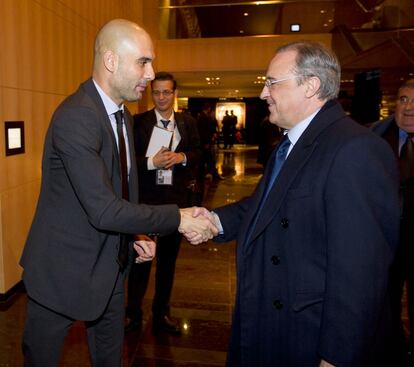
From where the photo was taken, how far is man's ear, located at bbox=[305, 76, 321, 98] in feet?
4.99

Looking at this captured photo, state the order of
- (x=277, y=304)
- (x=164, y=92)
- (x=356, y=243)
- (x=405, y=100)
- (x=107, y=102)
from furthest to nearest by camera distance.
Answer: (x=164, y=92), (x=405, y=100), (x=107, y=102), (x=277, y=304), (x=356, y=243)

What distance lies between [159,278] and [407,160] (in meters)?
1.92

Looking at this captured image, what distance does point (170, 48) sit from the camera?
1158 centimetres

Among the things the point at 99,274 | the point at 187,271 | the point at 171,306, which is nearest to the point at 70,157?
the point at 99,274

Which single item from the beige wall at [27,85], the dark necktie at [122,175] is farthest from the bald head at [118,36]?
the beige wall at [27,85]

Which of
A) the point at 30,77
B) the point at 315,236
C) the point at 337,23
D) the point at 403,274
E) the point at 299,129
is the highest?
the point at 337,23

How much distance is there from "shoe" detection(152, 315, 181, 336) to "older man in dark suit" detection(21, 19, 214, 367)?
1.40 m

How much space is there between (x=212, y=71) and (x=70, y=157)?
10773 mm

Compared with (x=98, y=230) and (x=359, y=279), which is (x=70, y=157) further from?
(x=359, y=279)

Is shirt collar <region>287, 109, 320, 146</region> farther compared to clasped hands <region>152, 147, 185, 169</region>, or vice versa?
clasped hands <region>152, 147, 185, 169</region>

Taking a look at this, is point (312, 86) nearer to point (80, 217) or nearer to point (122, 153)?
point (122, 153)

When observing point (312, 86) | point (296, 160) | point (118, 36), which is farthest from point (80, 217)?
point (312, 86)

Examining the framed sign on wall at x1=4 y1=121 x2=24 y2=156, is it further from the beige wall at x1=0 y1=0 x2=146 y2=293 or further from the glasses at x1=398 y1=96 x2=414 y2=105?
the glasses at x1=398 y1=96 x2=414 y2=105

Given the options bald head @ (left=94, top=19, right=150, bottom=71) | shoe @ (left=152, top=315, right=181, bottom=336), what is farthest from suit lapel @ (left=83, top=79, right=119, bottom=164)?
shoe @ (left=152, top=315, right=181, bottom=336)
